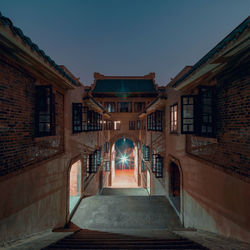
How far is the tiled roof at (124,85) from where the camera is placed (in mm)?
20759

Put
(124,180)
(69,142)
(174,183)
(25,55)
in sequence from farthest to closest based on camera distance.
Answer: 1. (124,180)
2. (174,183)
3. (69,142)
4. (25,55)

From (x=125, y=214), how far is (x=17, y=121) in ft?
19.6

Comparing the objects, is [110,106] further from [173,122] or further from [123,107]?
[173,122]

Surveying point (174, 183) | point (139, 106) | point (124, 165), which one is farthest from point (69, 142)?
point (124, 165)

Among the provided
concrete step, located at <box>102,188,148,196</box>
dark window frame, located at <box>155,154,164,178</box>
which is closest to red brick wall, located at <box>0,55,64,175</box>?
dark window frame, located at <box>155,154,164,178</box>

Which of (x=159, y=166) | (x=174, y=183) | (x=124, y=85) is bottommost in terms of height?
(x=174, y=183)

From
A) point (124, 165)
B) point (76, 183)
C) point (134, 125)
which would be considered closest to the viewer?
point (76, 183)

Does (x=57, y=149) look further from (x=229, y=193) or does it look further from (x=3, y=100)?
(x=229, y=193)

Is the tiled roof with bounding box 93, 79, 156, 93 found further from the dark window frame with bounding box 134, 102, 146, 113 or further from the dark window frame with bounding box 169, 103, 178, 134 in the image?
the dark window frame with bounding box 169, 103, 178, 134

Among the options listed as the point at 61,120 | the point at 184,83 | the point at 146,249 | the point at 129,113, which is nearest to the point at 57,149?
the point at 61,120

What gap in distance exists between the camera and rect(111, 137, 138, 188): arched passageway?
20531 millimetres

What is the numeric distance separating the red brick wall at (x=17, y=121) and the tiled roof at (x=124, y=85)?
16967mm

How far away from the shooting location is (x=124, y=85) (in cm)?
2155

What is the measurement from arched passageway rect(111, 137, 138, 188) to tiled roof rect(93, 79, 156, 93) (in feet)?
26.3
